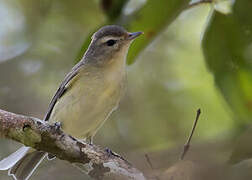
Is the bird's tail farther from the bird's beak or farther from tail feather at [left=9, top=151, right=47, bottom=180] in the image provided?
the bird's beak

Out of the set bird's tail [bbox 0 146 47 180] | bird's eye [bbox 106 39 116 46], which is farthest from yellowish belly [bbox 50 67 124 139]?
bird's eye [bbox 106 39 116 46]

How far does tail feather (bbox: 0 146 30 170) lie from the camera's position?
3.98 m

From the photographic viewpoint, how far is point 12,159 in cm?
420

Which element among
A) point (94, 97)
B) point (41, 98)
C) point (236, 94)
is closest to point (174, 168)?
point (236, 94)

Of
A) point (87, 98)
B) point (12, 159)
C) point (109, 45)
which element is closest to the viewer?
point (12, 159)

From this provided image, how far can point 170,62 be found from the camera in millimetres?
6754

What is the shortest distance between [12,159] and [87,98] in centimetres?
74

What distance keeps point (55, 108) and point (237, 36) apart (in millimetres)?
1568

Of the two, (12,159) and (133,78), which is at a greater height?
(12,159)

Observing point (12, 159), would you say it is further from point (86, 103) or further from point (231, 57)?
point (231, 57)

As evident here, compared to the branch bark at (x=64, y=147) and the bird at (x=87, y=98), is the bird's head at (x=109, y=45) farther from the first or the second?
the branch bark at (x=64, y=147)

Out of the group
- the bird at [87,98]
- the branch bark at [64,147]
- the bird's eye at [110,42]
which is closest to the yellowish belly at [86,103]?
the bird at [87,98]

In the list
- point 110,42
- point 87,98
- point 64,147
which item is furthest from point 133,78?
point 64,147

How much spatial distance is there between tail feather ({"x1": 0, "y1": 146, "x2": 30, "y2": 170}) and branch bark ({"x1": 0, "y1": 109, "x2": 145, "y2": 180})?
31.0 inches
